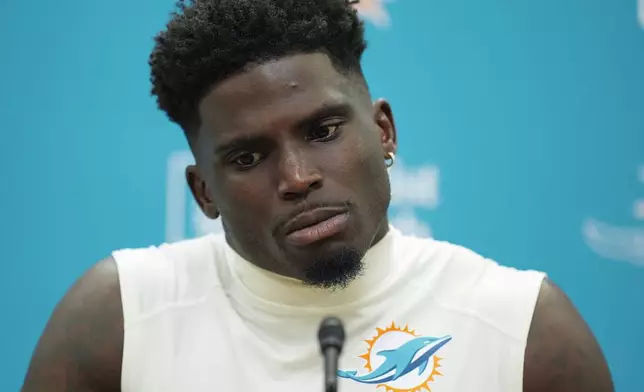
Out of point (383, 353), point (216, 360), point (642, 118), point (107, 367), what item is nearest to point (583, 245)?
point (642, 118)

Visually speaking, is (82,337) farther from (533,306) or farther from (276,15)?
(533,306)

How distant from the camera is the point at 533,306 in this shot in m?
0.94

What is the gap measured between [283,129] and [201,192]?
0.73 ft

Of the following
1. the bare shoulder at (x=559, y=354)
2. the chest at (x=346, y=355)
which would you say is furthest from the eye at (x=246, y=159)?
the bare shoulder at (x=559, y=354)

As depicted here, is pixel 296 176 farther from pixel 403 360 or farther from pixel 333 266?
pixel 403 360

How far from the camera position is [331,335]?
0.65 meters

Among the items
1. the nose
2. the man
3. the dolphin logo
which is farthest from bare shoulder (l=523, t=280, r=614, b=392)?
the nose

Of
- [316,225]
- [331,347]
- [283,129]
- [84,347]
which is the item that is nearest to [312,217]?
[316,225]

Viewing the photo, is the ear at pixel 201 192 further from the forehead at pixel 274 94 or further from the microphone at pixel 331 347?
the microphone at pixel 331 347

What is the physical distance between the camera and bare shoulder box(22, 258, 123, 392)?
939 millimetres

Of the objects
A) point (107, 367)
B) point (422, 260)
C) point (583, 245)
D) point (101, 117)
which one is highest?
point (101, 117)

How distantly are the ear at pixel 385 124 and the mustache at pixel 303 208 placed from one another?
18cm

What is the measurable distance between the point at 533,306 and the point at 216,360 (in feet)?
1.38

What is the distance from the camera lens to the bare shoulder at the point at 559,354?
3.01 feet
